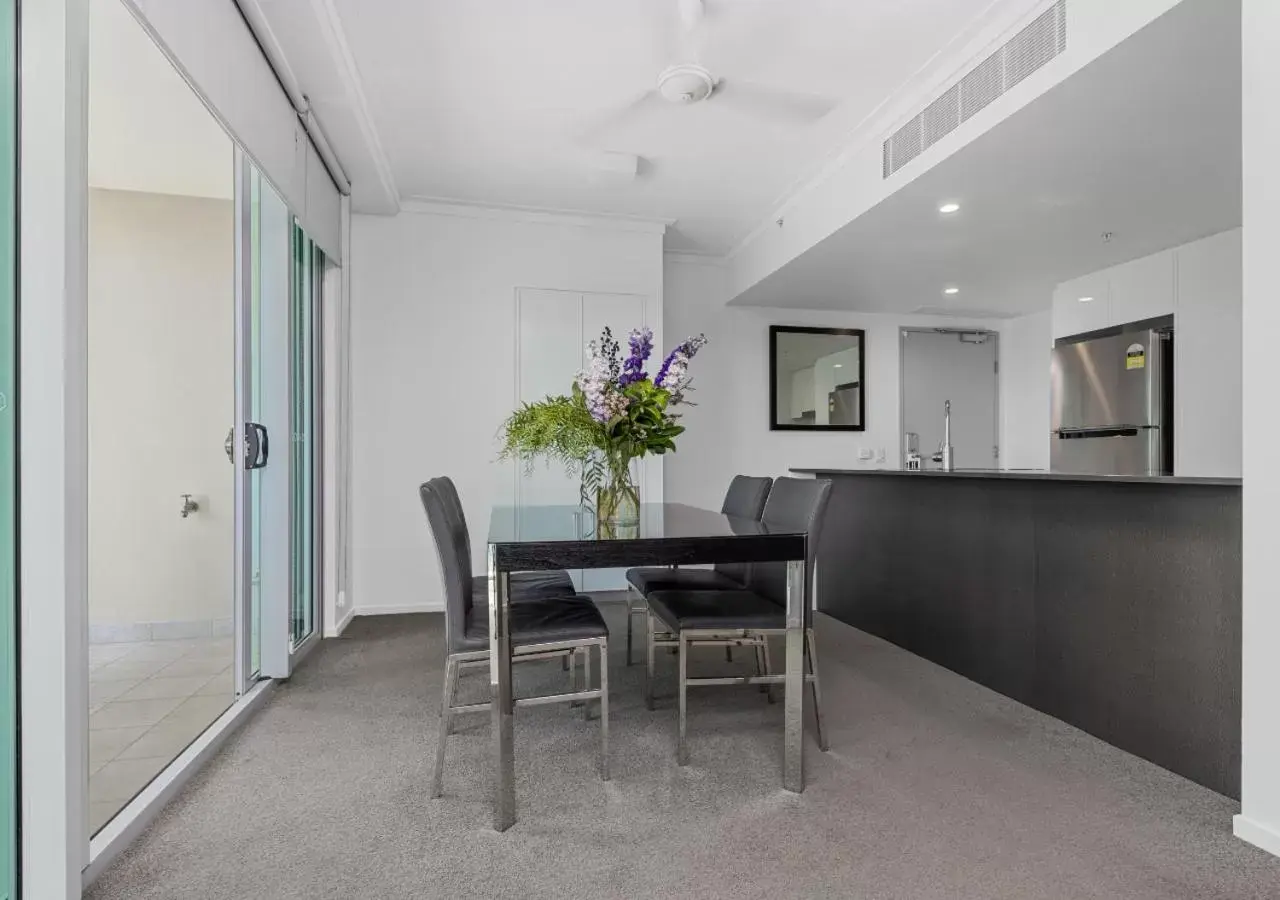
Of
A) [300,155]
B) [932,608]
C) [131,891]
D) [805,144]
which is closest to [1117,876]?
[932,608]

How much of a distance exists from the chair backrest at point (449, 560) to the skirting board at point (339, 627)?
2.24 metres

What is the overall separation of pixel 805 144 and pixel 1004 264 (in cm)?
178

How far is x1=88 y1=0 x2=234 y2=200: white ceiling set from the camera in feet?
8.56

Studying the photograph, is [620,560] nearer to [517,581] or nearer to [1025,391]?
[517,581]

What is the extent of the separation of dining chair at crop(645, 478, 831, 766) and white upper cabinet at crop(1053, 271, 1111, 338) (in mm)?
3380

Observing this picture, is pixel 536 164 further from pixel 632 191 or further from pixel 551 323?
pixel 551 323

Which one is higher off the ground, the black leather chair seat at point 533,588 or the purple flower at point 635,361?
the purple flower at point 635,361

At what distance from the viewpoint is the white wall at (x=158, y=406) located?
385 centimetres

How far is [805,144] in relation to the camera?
3.71m

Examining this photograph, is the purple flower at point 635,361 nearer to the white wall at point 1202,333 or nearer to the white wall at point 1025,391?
the white wall at point 1202,333

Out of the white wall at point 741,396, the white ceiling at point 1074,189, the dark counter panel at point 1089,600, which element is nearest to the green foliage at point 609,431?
the dark counter panel at point 1089,600

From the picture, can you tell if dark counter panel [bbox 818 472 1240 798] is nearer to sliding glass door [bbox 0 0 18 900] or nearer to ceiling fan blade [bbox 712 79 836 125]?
ceiling fan blade [bbox 712 79 836 125]
